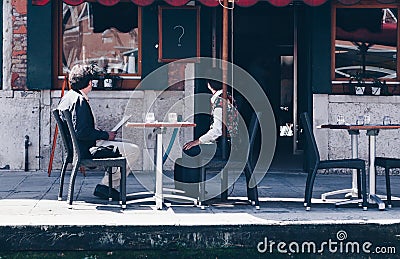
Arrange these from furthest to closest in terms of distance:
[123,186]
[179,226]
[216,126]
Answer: [216,126] → [123,186] → [179,226]

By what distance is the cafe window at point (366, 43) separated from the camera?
10.2 metres

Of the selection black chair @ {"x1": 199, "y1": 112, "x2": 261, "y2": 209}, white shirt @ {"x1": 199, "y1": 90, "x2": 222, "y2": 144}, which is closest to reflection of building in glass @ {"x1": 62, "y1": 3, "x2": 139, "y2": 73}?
white shirt @ {"x1": 199, "y1": 90, "x2": 222, "y2": 144}

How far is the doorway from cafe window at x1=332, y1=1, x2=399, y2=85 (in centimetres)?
114

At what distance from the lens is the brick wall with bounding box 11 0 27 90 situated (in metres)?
9.94

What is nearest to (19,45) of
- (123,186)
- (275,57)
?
(123,186)

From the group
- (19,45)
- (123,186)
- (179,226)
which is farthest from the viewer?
(19,45)

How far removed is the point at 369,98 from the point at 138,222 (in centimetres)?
519

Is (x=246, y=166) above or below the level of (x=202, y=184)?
above

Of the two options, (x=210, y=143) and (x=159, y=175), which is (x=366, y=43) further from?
(x=159, y=175)

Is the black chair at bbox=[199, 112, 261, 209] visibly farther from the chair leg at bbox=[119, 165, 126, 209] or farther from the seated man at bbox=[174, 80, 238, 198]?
the chair leg at bbox=[119, 165, 126, 209]

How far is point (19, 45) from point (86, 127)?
3.54 m

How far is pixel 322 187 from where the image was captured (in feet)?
28.5

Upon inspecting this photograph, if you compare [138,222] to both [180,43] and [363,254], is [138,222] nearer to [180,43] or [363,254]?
[363,254]

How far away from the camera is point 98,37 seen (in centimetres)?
1009
